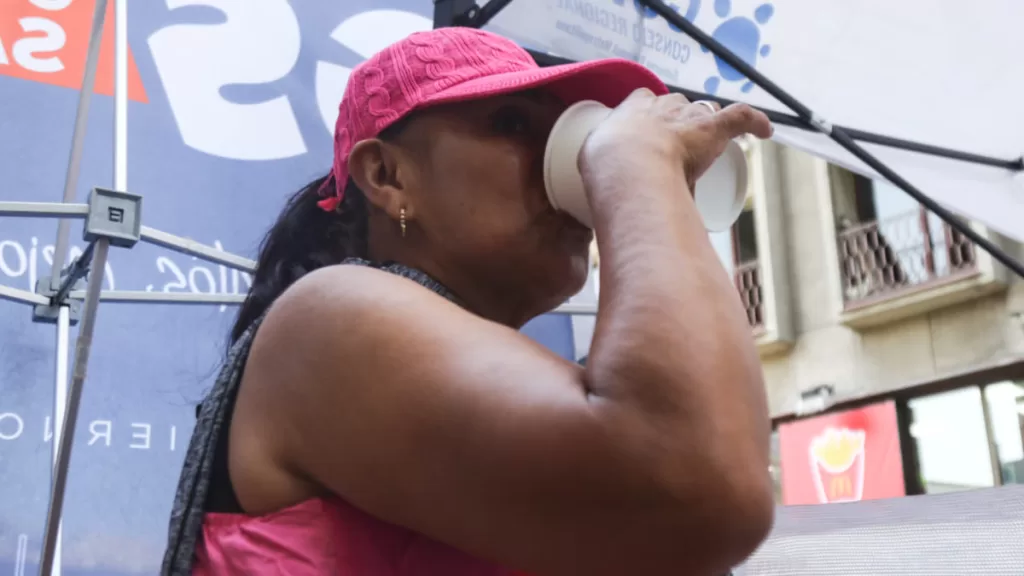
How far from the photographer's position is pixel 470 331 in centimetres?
81

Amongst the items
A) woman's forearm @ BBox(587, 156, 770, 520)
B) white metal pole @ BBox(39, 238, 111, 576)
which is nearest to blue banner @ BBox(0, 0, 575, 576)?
white metal pole @ BBox(39, 238, 111, 576)

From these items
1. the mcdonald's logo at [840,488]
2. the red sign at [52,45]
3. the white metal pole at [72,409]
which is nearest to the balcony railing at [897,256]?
the mcdonald's logo at [840,488]

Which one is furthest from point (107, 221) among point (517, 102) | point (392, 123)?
point (517, 102)

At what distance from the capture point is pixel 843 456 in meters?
8.23

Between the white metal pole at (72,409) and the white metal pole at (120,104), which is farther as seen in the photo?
the white metal pole at (120,104)

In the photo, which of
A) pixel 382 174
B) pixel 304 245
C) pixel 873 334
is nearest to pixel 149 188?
pixel 304 245

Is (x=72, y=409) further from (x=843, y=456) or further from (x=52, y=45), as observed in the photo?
(x=843, y=456)

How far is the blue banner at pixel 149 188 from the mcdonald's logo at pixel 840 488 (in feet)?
21.0

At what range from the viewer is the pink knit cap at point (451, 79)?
0.98 metres

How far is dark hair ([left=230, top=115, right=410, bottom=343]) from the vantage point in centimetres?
111

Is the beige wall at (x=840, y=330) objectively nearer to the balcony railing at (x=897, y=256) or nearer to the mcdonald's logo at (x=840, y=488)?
the balcony railing at (x=897, y=256)

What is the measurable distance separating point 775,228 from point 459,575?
901 cm

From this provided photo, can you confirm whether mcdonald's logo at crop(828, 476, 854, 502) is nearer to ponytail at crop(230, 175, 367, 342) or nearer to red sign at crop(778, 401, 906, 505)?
red sign at crop(778, 401, 906, 505)

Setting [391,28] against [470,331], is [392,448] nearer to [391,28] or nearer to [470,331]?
[470,331]
